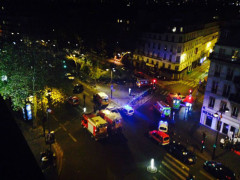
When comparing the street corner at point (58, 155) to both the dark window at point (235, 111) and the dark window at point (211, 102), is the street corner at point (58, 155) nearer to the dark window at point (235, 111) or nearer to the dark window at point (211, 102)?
the dark window at point (211, 102)

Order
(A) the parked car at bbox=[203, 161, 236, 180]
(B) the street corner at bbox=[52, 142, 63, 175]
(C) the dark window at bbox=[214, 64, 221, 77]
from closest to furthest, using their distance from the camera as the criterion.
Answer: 1. (A) the parked car at bbox=[203, 161, 236, 180]
2. (B) the street corner at bbox=[52, 142, 63, 175]
3. (C) the dark window at bbox=[214, 64, 221, 77]

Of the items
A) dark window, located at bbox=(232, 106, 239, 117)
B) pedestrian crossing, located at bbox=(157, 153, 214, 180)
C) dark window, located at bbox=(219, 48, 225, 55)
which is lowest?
pedestrian crossing, located at bbox=(157, 153, 214, 180)

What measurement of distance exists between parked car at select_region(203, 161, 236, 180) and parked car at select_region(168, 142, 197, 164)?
5.36 feet

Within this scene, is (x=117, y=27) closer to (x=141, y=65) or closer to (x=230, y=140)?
(x=141, y=65)

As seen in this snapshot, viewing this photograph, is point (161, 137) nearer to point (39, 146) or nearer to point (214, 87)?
point (214, 87)

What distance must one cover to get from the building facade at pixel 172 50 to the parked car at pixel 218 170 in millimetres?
34623

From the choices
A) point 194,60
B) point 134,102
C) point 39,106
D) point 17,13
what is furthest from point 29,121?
point 17,13

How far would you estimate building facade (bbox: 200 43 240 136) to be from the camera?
91.5 ft

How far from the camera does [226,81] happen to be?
95.5 feet

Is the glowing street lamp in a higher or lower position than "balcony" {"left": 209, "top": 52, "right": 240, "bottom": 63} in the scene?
lower

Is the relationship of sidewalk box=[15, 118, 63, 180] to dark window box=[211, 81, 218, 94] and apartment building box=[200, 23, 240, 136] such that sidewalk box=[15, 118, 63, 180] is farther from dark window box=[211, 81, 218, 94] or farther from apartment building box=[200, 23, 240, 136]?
dark window box=[211, 81, 218, 94]

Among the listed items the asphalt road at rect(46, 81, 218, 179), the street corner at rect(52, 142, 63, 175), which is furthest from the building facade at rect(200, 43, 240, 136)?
the street corner at rect(52, 142, 63, 175)

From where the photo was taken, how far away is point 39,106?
36.1 metres

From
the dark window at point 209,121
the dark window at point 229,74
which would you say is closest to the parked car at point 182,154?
the dark window at point 209,121
